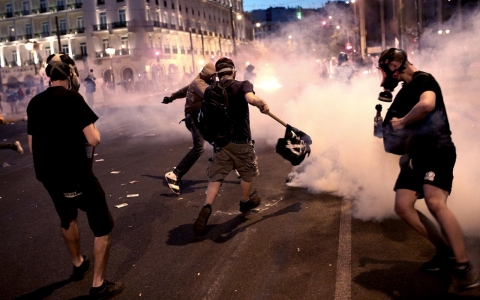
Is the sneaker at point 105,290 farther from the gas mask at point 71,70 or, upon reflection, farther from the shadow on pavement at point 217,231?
the gas mask at point 71,70

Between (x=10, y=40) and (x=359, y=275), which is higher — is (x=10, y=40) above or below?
above

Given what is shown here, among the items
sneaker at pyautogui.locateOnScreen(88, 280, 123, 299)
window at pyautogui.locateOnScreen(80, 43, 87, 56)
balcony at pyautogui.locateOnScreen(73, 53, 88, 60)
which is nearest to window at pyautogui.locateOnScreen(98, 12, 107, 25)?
window at pyautogui.locateOnScreen(80, 43, 87, 56)

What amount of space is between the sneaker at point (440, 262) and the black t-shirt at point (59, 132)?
8.88 feet

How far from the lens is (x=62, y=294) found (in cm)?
370

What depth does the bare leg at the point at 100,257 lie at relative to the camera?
3.56 meters

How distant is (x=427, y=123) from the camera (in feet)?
11.3

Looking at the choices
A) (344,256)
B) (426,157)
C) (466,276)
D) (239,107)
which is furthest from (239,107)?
(466,276)

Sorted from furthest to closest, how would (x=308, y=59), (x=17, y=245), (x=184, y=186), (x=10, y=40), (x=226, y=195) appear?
(x=10, y=40)
(x=308, y=59)
(x=184, y=186)
(x=226, y=195)
(x=17, y=245)

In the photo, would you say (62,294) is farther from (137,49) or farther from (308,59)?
(137,49)

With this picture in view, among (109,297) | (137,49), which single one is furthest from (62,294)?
(137,49)

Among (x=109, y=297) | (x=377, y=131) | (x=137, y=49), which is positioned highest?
(x=137, y=49)

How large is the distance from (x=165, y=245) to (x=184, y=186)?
2.54m

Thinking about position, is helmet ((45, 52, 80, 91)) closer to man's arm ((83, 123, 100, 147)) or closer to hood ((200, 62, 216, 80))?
man's arm ((83, 123, 100, 147))

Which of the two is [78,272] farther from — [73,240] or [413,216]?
[413,216]
